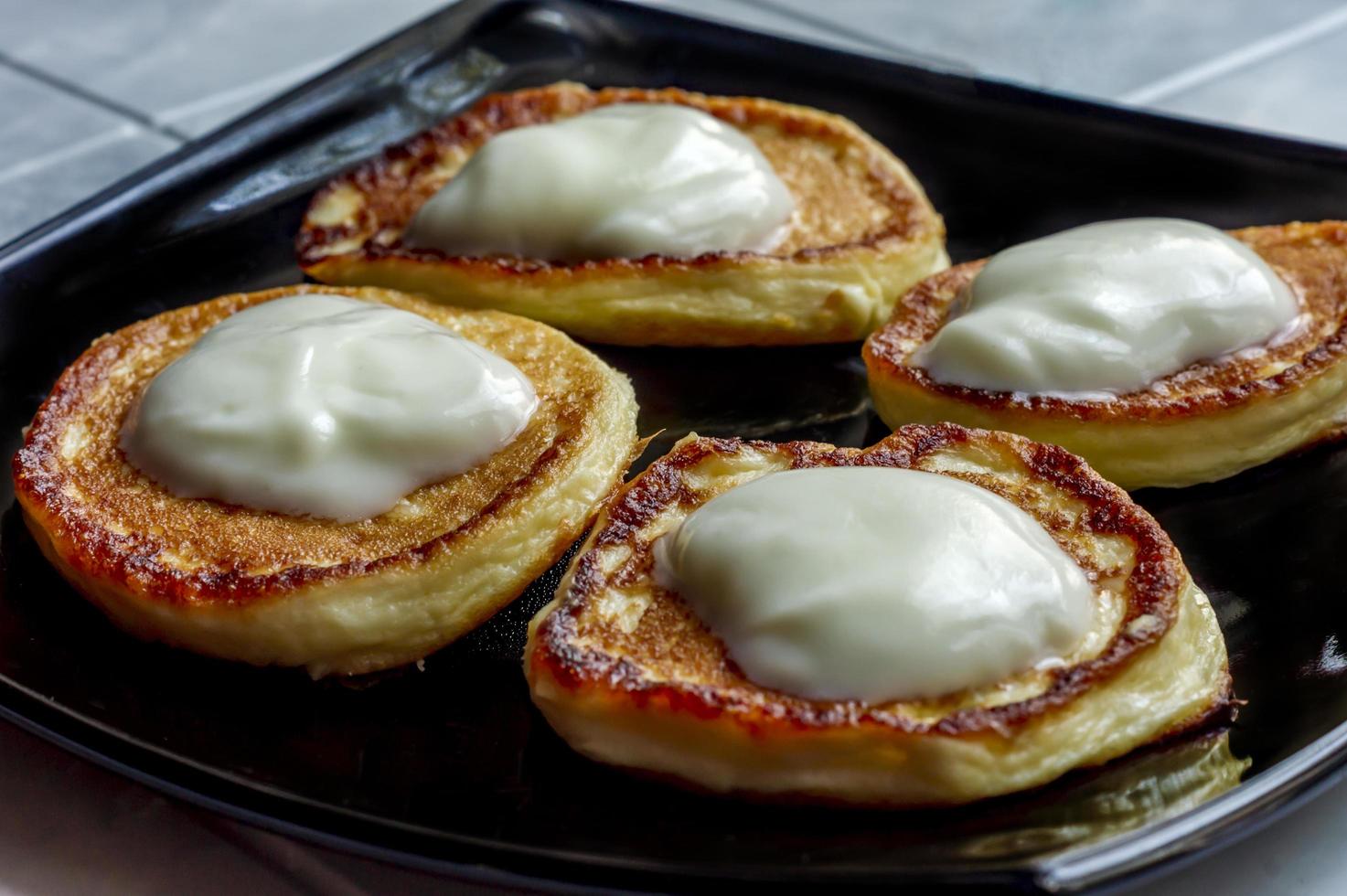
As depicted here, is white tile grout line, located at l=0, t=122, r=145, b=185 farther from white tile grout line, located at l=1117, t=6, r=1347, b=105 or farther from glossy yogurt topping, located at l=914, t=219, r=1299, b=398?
white tile grout line, located at l=1117, t=6, r=1347, b=105

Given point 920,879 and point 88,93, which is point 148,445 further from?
point 88,93

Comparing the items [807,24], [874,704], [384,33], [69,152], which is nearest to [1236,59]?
[807,24]

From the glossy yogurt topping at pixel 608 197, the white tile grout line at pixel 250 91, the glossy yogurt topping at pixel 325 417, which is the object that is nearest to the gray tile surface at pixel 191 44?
the white tile grout line at pixel 250 91

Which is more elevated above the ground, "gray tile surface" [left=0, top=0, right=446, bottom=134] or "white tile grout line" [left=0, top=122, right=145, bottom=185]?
"gray tile surface" [left=0, top=0, right=446, bottom=134]

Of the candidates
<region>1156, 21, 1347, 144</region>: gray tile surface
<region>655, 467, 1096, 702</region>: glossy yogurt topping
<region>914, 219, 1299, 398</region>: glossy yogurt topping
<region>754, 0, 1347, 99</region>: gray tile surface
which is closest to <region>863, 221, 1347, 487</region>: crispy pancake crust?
<region>914, 219, 1299, 398</region>: glossy yogurt topping

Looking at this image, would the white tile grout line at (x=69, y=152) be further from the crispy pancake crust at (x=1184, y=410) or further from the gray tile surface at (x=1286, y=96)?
the gray tile surface at (x=1286, y=96)

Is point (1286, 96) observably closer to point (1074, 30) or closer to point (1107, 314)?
point (1074, 30)
